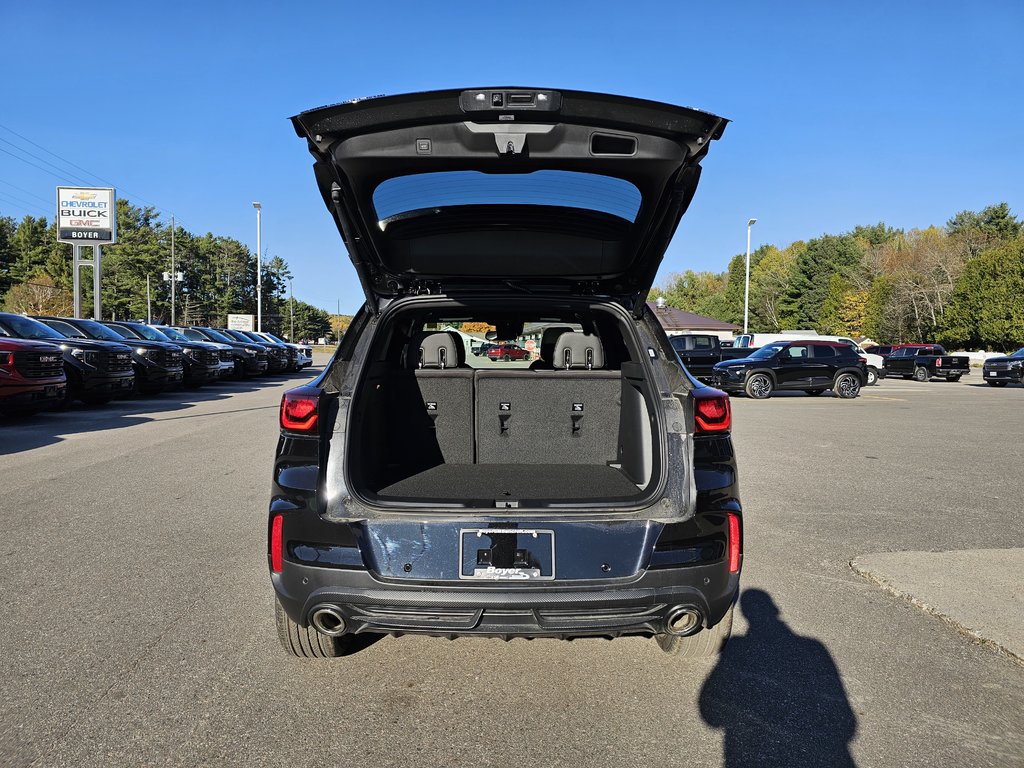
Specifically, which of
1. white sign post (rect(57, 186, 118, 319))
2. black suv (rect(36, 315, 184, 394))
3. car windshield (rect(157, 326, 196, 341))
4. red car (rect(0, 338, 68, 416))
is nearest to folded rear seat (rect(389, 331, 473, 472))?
red car (rect(0, 338, 68, 416))

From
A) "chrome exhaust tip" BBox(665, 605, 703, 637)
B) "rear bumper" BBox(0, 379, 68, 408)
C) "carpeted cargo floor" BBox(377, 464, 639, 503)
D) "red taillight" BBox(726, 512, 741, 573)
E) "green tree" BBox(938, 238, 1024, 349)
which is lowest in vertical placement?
"chrome exhaust tip" BBox(665, 605, 703, 637)

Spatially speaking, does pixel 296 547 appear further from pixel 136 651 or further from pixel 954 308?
pixel 954 308

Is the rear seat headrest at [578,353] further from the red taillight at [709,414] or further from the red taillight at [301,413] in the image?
the red taillight at [301,413]

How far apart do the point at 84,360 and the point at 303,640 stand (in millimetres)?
12212

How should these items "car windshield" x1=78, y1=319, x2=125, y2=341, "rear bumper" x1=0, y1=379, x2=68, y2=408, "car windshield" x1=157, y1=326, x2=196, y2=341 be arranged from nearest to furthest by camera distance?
"rear bumper" x1=0, y1=379, x2=68, y2=408 → "car windshield" x1=78, y1=319, x2=125, y2=341 → "car windshield" x1=157, y1=326, x2=196, y2=341

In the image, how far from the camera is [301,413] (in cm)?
285

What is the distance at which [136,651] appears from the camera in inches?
125

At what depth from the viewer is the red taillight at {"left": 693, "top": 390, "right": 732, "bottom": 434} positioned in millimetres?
2906

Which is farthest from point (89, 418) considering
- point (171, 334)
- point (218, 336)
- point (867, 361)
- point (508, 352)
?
point (867, 361)

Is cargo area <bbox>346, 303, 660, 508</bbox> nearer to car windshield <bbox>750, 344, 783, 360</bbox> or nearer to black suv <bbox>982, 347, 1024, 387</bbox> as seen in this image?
car windshield <bbox>750, 344, 783, 360</bbox>

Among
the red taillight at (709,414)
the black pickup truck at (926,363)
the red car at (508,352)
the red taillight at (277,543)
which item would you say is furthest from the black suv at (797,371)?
the red taillight at (277,543)

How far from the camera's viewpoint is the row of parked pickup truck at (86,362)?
1060 cm

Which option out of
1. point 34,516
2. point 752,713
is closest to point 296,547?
point 752,713

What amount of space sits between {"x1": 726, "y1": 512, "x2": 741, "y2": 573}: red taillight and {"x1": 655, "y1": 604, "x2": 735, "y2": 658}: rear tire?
32 centimetres
